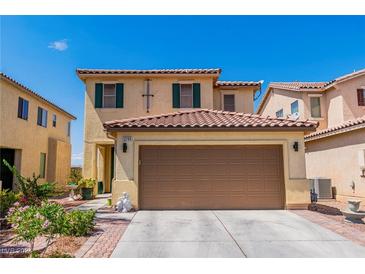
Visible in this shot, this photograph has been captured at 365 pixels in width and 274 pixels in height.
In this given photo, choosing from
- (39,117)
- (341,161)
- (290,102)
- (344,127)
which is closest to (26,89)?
(39,117)

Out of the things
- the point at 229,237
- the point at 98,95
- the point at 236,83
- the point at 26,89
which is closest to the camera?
the point at 229,237

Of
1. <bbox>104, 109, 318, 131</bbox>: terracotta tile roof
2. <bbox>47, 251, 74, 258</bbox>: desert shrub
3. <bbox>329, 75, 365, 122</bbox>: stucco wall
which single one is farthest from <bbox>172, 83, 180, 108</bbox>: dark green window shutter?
<bbox>47, 251, 74, 258</bbox>: desert shrub

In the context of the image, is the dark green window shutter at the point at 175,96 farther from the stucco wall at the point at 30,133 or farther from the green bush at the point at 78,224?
the green bush at the point at 78,224

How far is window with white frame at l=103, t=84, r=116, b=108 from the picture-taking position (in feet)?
53.3

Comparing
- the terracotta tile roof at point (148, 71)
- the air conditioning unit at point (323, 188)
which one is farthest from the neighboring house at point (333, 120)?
the terracotta tile roof at point (148, 71)

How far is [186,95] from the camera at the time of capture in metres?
16.7

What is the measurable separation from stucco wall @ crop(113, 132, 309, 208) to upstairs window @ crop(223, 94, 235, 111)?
7.28 metres

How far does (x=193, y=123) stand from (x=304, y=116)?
12183 millimetres

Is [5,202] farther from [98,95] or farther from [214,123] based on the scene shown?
[98,95]

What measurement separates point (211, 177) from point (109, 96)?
9071 mm

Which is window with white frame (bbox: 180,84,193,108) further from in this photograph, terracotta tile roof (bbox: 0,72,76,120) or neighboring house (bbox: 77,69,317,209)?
terracotta tile roof (bbox: 0,72,76,120)

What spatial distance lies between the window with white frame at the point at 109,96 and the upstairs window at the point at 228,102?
7.17m

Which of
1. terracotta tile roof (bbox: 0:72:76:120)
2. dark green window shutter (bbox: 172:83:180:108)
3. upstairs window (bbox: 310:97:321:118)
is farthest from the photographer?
upstairs window (bbox: 310:97:321:118)
